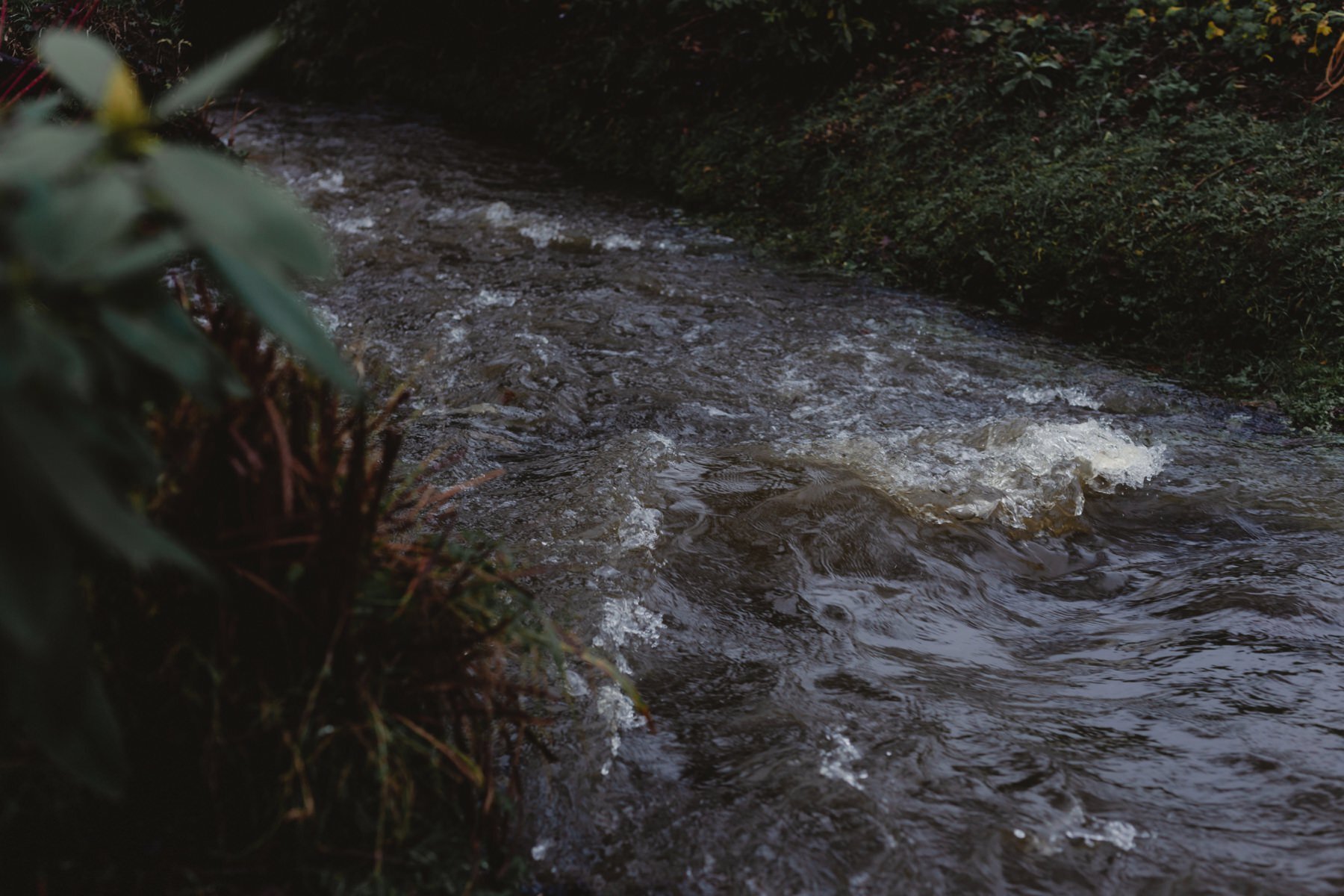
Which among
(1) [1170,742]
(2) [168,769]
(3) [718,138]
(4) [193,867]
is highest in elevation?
(3) [718,138]

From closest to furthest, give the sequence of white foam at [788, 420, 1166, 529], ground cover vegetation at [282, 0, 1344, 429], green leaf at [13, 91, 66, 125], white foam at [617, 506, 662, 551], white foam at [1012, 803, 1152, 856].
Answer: green leaf at [13, 91, 66, 125], white foam at [1012, 803, 1152, 856], white foam at [617, 506, 662, 551], white foam at [788, 420, 1166, 529], ground cover vegetation at [282, 0, 1344, 429]

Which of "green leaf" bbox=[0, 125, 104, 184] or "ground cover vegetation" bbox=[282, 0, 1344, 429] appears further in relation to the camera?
"ground cover vegetation" bbox=[282, 0, 1344, 429]

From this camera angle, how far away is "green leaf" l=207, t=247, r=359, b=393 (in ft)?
3.95

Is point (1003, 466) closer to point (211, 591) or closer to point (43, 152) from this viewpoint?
point (211, 591)

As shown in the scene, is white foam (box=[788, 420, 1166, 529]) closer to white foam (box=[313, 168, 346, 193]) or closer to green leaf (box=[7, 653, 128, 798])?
green leaf (box=[7, 653, 128, 798])

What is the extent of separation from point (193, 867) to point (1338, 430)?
561 cm

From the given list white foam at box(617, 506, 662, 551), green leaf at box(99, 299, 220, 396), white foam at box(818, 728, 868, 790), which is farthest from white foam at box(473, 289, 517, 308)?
green leaf at box(99, 299, 220, 396)

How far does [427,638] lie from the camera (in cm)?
184

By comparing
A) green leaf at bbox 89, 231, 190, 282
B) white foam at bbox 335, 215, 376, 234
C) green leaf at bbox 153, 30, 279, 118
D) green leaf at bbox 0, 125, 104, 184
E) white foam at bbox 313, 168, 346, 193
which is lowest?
white foam at bbox 335, 215, 376, 234

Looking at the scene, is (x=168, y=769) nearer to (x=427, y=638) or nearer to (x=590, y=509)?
(x=427, y=638)

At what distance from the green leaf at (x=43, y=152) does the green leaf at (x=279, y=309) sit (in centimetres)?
19

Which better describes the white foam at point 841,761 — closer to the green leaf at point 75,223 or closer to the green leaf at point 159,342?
the green leaf at point 159,342

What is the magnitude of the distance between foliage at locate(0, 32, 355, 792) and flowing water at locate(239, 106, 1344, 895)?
4.32 ft

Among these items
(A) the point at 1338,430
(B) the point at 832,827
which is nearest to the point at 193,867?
(B) the point at 832,827
